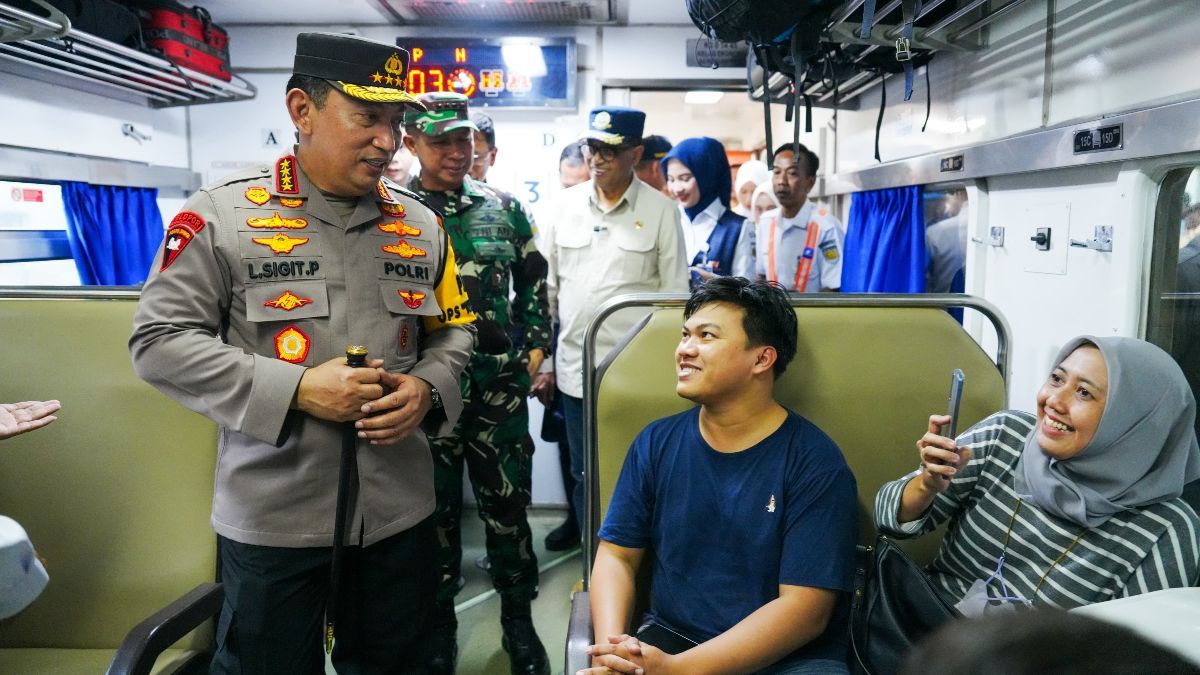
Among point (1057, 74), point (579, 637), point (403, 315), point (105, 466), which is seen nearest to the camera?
point (579, 637)

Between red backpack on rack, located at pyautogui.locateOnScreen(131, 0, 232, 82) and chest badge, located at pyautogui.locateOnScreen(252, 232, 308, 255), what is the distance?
308 cm

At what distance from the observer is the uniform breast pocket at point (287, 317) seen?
1665mm

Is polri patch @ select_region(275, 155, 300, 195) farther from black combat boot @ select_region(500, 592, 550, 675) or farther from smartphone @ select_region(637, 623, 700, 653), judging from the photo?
black combat boot @ select_region(500, 592, 550, 675)

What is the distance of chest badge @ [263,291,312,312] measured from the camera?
167 cm

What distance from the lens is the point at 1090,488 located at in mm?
1605

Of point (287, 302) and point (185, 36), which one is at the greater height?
point (185, 36)

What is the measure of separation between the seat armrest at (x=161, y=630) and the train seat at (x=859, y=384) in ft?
3.34

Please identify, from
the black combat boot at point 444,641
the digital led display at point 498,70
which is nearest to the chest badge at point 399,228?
the black combat boot at point 444,641

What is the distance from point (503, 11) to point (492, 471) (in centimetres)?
319

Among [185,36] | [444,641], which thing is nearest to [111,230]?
[185,36]

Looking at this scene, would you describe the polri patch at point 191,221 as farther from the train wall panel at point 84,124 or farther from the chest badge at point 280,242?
the train wall panel at point 84,124

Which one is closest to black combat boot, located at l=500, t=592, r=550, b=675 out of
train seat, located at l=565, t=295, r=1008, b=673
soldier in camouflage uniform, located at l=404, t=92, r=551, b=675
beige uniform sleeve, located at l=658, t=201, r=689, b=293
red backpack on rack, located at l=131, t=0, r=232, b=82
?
soldier in camouflage uniform, located at l=404, t=92, r=551, b=675

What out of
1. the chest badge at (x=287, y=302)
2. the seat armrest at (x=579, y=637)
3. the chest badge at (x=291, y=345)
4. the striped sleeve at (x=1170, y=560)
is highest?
the chest badge at (x=287, y=302)

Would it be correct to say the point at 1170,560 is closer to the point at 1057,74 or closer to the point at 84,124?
the point at 1057,74
